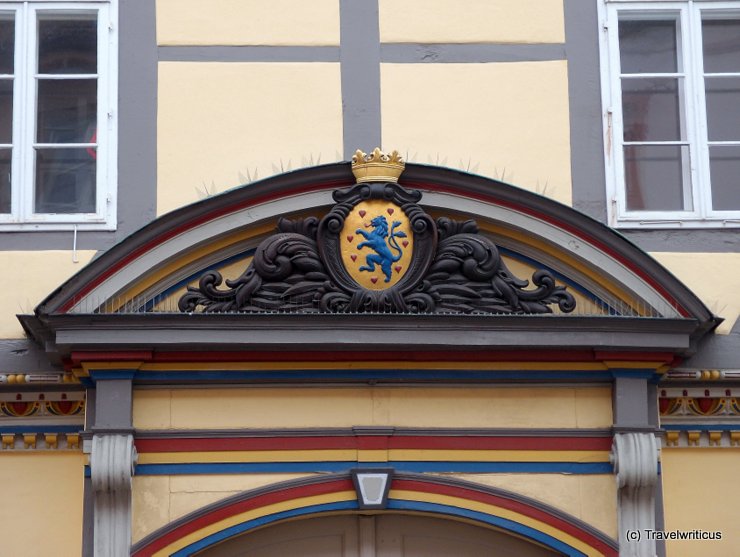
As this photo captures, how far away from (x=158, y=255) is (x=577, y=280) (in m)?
2.46

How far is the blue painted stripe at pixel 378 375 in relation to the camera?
32.8 ft

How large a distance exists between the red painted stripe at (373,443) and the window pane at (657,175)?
159 centimetres

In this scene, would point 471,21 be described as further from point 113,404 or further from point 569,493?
point 113,404

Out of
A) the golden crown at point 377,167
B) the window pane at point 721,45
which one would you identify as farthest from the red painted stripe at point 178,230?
the window pane at point 721,45

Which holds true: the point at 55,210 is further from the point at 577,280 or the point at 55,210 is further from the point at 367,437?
the point at 577,280

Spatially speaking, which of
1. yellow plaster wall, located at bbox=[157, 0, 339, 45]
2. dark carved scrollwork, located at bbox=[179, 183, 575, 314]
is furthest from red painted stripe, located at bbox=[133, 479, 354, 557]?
yellow plaster wall, located at bbox=[157, 0, 339, 45]

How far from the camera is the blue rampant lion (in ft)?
33.0

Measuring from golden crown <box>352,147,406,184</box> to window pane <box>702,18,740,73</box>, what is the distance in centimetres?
219

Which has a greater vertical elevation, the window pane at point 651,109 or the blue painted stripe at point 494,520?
the window pane at point 651,109

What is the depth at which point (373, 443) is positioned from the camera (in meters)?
10.0

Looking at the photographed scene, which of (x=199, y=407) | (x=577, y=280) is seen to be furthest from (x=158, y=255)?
(x=577, y=280)

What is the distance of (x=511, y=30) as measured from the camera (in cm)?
1077

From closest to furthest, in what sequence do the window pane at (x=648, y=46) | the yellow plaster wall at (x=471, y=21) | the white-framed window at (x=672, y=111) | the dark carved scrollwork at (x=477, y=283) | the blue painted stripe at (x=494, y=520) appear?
1. the blue painted stripe at (x=494, y=520)
2. the dark carved scrollwork at (x=477, y=283)
3. the white-framed window at (x=672, y=111)
4. the yellow plaster wall at (x=471, y=21)
5. the window pane at (x=648, y=46)

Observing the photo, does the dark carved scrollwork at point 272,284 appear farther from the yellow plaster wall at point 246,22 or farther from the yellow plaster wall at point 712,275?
the yellow plaster wall at point 712,275
